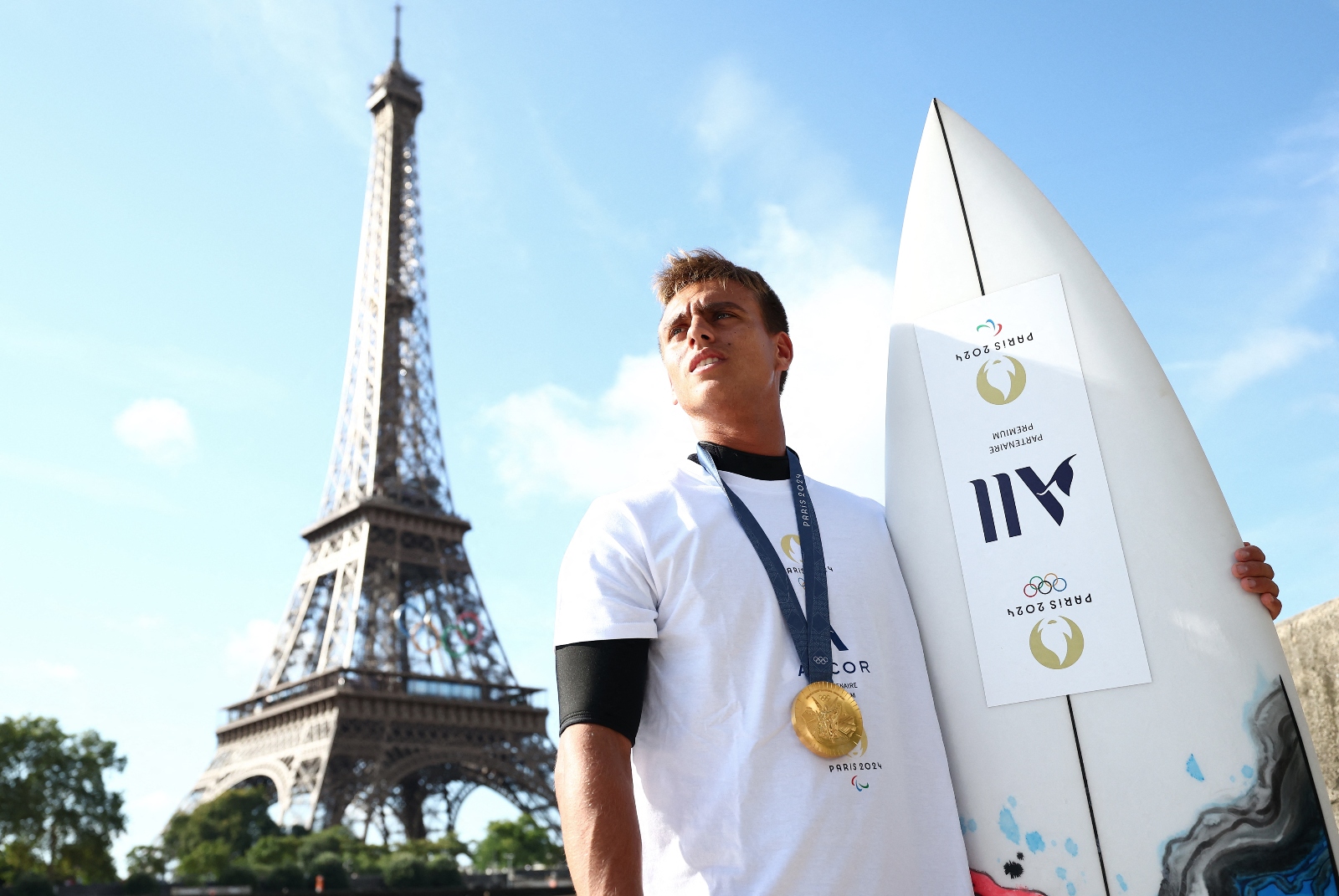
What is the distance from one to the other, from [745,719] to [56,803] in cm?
3092

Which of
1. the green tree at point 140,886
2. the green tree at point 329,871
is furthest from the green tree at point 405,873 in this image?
the green tree at point 140,886

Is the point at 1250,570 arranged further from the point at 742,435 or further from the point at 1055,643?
the point at 742,435

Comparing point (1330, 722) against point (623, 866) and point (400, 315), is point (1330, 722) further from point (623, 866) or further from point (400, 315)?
point (400, 315)

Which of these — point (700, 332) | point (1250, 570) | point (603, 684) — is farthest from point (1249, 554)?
point (603, 684)

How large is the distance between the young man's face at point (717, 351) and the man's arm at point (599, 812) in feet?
3.24

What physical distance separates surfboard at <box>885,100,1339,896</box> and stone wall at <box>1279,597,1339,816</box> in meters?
0.90

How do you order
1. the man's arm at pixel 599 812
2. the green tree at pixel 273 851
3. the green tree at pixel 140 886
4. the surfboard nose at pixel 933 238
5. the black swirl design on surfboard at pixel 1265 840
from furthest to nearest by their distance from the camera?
the green tree at pixel 273 851 → the green tree at pixel 140 886 → the surfboard nose at pixel 933 238 → the black swirl design on surfboard at pixel 1265 840 → the man's arm at pixel 599 812

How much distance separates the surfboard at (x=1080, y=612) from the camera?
2469mm

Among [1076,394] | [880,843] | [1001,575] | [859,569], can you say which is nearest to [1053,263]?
Answer: [1076,394]

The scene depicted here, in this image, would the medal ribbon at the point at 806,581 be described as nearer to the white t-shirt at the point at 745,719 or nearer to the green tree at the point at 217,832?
the white t-shirt at the point at 745,719

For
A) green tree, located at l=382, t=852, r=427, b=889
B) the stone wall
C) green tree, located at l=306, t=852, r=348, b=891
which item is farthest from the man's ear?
green tree, located at l=382, t=852, r=427, b=889

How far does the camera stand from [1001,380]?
117 inches

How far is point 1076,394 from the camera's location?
2871 mm

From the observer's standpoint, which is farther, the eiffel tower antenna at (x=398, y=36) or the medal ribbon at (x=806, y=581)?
the eiffel tower antenna at (x=398, y=36)
